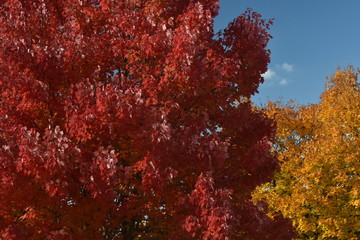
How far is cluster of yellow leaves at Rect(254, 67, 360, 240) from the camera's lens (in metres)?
28.8

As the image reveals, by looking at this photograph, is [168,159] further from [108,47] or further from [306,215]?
[306,215]

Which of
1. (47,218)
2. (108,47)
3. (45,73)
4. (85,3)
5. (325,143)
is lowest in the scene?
(47,218)

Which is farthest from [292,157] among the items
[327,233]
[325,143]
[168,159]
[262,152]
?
[168,159]

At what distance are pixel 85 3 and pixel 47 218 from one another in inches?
251

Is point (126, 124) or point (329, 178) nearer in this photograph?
point (126, 124)

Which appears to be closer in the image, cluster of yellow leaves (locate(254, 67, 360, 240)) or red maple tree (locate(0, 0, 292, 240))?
red maple tree (locate(0, 0, 292, 240))

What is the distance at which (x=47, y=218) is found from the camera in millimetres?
11203

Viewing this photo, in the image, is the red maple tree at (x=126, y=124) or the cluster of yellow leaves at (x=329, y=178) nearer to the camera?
the red maple tree at (x=126, y=124)

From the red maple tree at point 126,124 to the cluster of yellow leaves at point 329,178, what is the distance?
14.1 metres

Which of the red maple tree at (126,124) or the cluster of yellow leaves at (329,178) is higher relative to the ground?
the cluster of yellow leaves at (329,178)

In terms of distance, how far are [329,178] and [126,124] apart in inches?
938

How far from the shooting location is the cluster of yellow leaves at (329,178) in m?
28.8

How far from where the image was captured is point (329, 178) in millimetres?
30797

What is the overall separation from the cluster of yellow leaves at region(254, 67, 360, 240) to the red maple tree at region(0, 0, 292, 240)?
14140 mm
